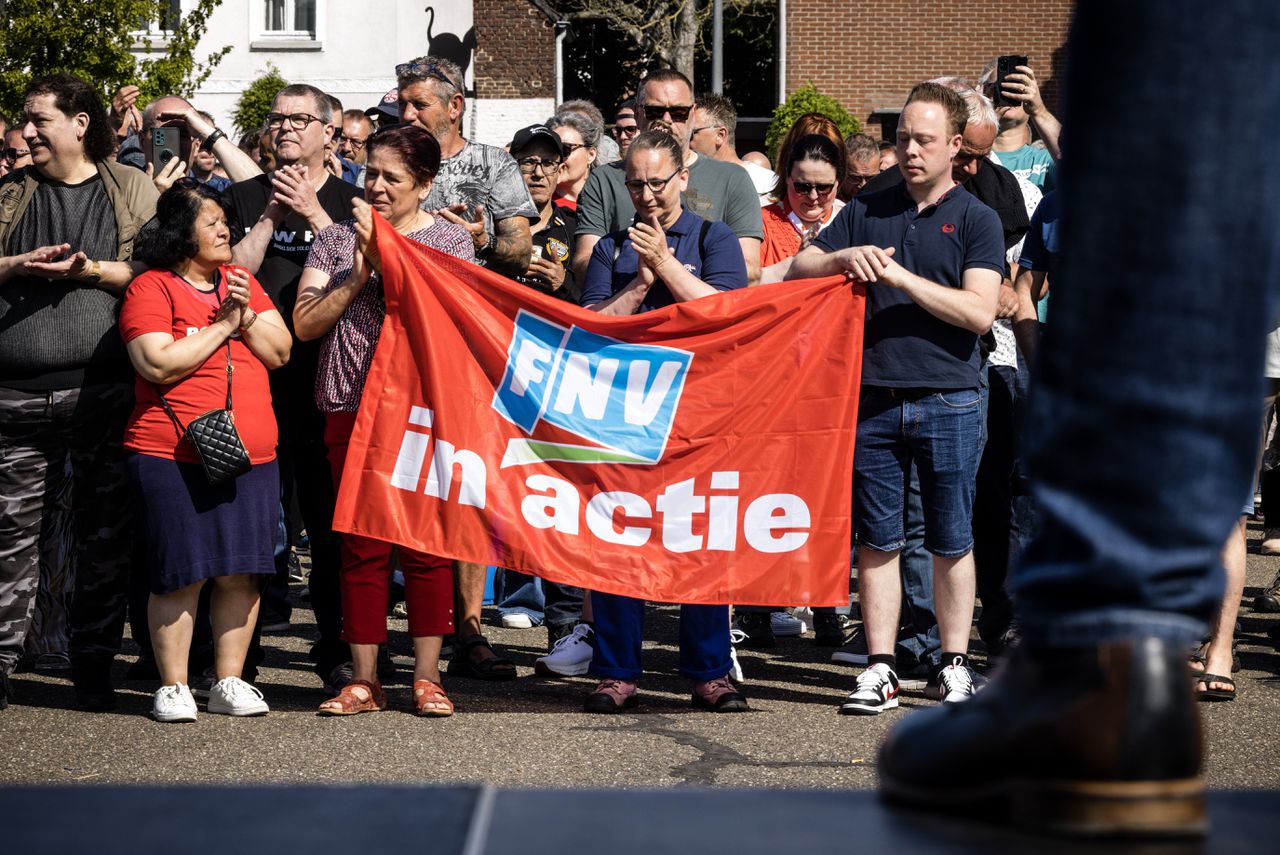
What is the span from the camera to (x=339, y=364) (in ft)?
21.0

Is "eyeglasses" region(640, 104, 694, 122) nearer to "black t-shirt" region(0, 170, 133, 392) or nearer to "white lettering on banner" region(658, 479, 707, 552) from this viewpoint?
"white lettering on banner" region(658, 479, 707, 552)

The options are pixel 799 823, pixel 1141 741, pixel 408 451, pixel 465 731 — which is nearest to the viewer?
pixel 1141 741

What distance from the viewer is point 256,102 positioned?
27391 millimetres

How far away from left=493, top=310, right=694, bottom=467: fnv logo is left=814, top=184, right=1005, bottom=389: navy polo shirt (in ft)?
2.63

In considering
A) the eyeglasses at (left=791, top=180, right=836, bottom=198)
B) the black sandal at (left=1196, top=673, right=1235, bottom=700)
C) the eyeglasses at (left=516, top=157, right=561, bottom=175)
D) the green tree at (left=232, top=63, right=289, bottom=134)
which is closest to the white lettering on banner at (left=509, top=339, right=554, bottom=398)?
the eyeglasses at (left=791, top=180, right=836, bottom=198)

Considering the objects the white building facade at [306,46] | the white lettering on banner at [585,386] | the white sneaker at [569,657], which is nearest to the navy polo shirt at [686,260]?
the white lettering on banner at [585,386]

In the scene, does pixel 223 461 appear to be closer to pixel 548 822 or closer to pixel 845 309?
pixel 845 309

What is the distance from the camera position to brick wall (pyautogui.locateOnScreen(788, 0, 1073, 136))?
29766 mm

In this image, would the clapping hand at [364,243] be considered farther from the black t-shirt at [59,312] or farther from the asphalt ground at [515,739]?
the asphalt ground at [515,739]

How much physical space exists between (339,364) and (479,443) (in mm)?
690

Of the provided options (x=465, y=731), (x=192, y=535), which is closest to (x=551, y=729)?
(x=465, y=731)

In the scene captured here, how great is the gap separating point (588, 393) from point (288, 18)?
Result: 84.5 ft

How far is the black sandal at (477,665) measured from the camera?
693 cm

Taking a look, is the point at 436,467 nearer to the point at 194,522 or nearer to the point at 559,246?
the point at 194,522
